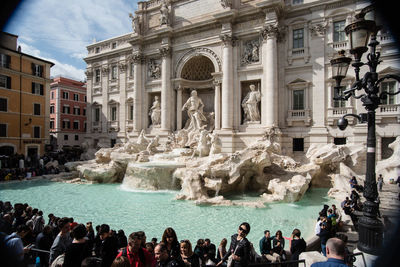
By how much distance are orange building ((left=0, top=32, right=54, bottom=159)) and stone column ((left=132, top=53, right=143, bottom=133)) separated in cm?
929

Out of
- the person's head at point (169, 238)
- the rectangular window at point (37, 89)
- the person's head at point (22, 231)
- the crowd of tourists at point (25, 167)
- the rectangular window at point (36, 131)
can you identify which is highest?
the rectangular window at point (37, 89)

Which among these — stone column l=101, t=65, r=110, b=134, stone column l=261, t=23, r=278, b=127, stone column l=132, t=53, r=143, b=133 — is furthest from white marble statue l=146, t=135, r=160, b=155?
stone column l=101, t=65, r=110, b=134

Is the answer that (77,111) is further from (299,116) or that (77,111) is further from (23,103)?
(299,116)

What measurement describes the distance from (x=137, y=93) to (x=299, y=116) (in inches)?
578

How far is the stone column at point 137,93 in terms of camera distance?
70.2ft

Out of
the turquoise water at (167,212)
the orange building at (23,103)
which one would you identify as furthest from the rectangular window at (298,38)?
the orange building at (23,103)

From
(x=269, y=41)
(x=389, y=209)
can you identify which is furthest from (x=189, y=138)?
(x=389, y=209)

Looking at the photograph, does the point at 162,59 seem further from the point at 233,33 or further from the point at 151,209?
the point at 151,209

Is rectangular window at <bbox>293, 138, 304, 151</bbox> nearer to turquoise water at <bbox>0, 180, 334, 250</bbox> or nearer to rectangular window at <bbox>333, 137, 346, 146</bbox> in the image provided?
rectangular window at <bbox>333, 137, 346, 146</bbox>

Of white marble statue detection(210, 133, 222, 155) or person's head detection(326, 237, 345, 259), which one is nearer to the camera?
person's head detection(326, 237, 345, 259)

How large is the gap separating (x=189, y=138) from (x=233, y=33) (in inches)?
352

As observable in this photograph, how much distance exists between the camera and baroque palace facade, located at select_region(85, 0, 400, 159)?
1464 centimetres

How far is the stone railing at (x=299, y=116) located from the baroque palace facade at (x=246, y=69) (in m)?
0.06

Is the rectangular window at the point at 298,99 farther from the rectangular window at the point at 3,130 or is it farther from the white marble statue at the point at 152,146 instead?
the rectangular window at the point at 3,130
